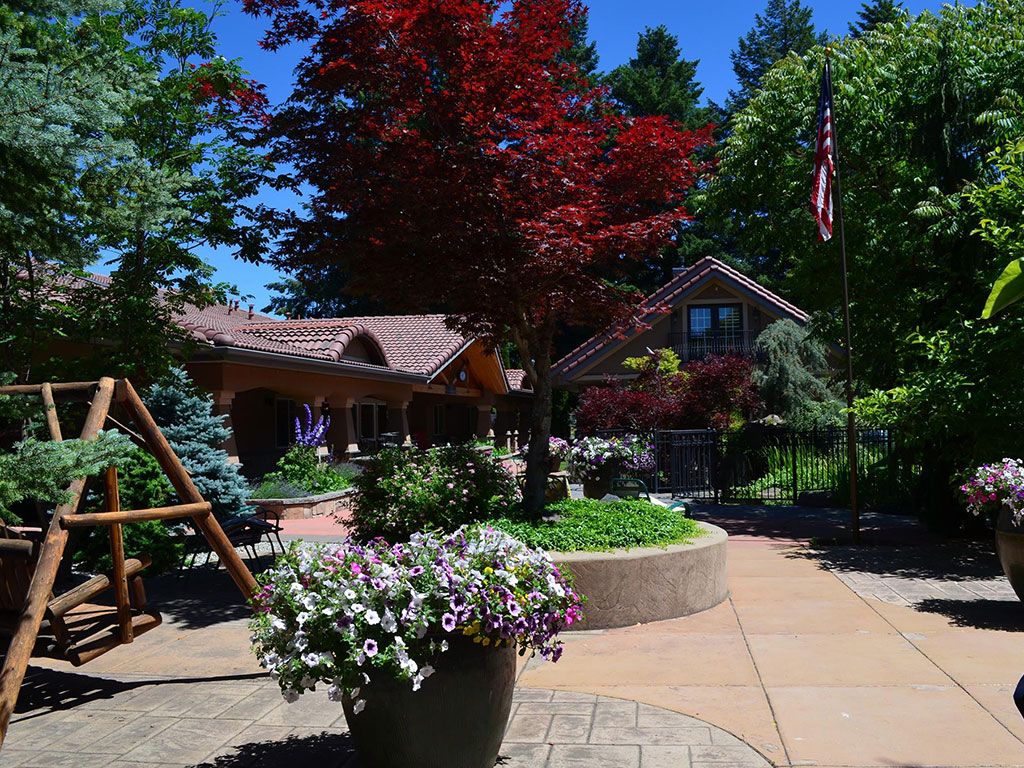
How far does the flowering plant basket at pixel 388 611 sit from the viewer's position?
12.4ft


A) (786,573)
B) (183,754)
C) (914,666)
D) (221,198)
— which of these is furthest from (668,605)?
(221,198)

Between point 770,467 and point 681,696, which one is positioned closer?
point 681,696

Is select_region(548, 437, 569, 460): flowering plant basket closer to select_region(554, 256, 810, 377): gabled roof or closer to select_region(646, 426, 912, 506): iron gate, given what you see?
select_region(646, 426, 912, 506): iron gate

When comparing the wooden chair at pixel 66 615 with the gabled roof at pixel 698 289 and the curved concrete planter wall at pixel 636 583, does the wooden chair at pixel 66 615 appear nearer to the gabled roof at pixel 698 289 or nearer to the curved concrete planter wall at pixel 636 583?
the curved concrete planter wall at pixel 636 583

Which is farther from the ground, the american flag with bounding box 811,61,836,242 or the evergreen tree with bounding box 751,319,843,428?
the american flag with bounding box 811,61,836,242

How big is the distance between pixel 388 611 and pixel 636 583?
4.01 metres

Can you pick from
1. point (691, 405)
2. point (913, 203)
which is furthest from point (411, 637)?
point (691, 405)

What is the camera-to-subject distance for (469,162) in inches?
315

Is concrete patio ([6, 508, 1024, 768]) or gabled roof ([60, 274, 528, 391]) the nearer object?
concrete patio ([6, 508, 1024, 768])

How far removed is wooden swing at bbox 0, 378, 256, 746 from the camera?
4.38m

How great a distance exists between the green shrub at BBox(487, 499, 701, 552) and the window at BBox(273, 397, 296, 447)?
1187cm

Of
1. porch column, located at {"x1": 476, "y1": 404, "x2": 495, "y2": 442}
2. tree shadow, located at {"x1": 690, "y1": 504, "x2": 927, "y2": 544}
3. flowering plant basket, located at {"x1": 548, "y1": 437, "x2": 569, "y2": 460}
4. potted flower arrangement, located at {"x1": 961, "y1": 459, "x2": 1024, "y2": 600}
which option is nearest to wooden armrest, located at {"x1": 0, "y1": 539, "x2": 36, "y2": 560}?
potted flower arrangement, located at {"x1": 961, "y1": 459, "x2": 1024, "y2": 600}

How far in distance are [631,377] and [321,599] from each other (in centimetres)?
2441

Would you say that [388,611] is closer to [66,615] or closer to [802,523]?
[66,615]
